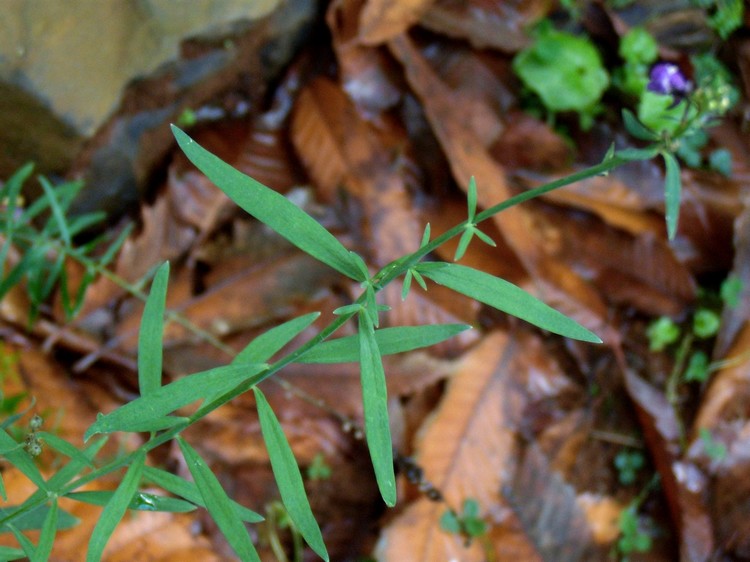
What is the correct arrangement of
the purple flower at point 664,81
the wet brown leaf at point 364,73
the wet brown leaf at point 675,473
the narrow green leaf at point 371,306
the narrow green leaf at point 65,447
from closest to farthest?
the narrow green leaf at point 371,306, the narrow green leaf at point 65,447, the purple flower at point 664,81, the wet brown leaf at point 675,473, the wet brown leaf at point 364,73

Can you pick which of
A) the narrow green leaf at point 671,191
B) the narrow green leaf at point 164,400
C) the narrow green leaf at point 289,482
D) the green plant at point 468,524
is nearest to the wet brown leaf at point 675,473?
the green plant at point 468,524

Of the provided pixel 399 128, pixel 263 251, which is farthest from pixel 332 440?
pixel 399 128

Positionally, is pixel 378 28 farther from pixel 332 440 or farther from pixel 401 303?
pixel 332 440

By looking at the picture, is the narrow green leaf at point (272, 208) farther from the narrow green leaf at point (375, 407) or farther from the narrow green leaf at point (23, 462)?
the narrow green leaf at point (23, 462)

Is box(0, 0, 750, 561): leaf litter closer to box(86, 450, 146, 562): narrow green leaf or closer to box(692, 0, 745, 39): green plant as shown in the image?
box(692, 0, 745, 39): green plant

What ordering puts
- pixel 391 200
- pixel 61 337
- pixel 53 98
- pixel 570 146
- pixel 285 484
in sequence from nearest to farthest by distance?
1. pixel 285 484
2. pixel 53 98
3. pixel 61 337
4. pixel 391 200
5. pixel 570 146

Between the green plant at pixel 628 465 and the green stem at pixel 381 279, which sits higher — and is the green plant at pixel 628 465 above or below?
below
